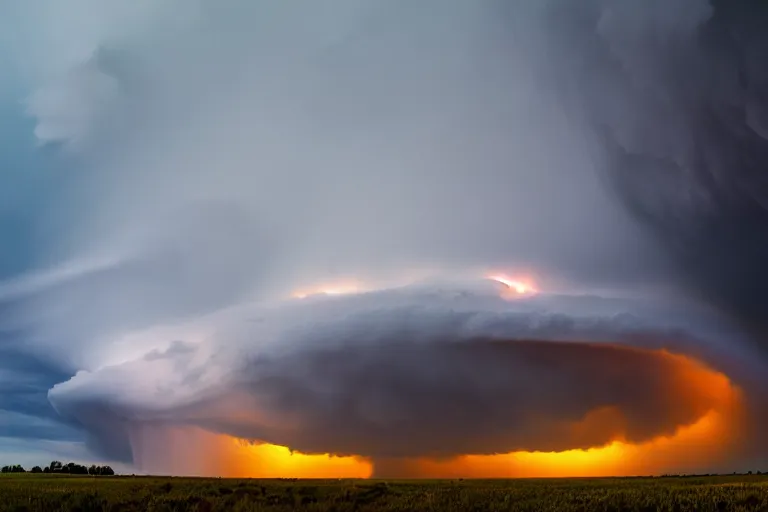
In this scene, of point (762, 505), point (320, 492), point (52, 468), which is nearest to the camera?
point (762, 505)

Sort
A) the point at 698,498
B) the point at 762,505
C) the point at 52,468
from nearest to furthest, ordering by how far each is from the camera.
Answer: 1. the point at 762,505
2. the point at 698,498
3. the point at 52,468

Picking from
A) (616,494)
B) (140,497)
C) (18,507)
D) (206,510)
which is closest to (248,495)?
(206,510)

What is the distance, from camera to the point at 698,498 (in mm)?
56469

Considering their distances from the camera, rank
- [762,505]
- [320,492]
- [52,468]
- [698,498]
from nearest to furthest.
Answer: [762,505] < [698,498] < [320,492] < [52,468]

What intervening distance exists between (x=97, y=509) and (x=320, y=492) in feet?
72.8

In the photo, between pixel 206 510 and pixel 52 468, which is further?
pixel 52 468

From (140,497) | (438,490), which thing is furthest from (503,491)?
(140,497)

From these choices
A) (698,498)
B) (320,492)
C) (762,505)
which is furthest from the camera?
(320,492)

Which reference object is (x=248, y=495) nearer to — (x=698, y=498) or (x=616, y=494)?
(x=616, y=494)

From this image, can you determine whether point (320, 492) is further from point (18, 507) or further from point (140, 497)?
point (18, 507)

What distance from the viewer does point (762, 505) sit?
174ft

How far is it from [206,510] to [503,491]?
29.6 m

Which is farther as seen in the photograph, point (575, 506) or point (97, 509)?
point (97, 509)

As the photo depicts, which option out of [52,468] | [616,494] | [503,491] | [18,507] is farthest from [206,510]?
[52,468]
